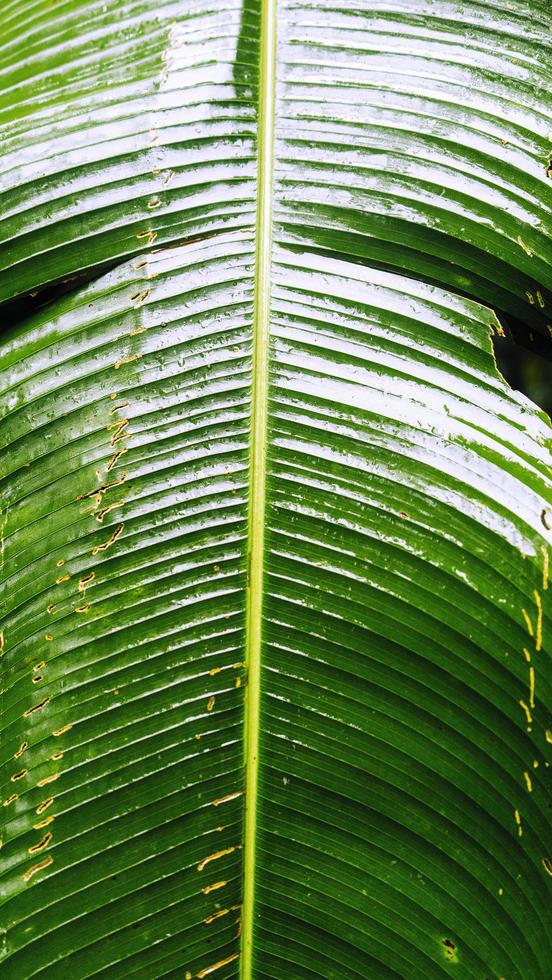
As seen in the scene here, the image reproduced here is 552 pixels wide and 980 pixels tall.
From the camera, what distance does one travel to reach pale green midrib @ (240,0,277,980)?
0.59m

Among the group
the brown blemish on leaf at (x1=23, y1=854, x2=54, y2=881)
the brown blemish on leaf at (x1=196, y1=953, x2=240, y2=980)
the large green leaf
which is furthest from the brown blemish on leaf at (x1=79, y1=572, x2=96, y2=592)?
the brown blemish on leaf at (x1=196, y1=953, x2=240, y2=980)

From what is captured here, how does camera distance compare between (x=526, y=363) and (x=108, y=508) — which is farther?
(x=526, y=363)

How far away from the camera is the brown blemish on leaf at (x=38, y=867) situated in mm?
597

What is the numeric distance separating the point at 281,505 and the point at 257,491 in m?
0.02

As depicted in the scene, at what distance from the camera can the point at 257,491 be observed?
Result: 617 mm

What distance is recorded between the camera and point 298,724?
59 cm


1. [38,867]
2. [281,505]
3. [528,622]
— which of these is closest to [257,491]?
[281,505]

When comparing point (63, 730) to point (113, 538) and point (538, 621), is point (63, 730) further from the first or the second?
point (538, 621)

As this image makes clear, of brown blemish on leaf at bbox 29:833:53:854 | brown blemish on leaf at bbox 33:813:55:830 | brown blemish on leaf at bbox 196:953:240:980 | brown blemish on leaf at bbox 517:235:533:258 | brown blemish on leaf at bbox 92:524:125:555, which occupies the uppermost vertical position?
brown blemish on leaf at bbox 517:235:533:258

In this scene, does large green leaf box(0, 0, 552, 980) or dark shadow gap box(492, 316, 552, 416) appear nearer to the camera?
large green leaf box(0, 0, 552, 980)

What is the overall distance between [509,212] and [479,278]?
0.07 m

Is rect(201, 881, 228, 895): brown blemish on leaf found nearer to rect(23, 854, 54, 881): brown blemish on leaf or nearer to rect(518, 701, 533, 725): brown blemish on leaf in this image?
rect(23, 854, 54, 881): brown blemish on leaf

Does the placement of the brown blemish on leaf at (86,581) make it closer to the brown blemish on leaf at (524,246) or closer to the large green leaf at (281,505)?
the large green leaf at (281,505)

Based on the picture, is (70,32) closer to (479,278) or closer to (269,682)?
(479,278)
